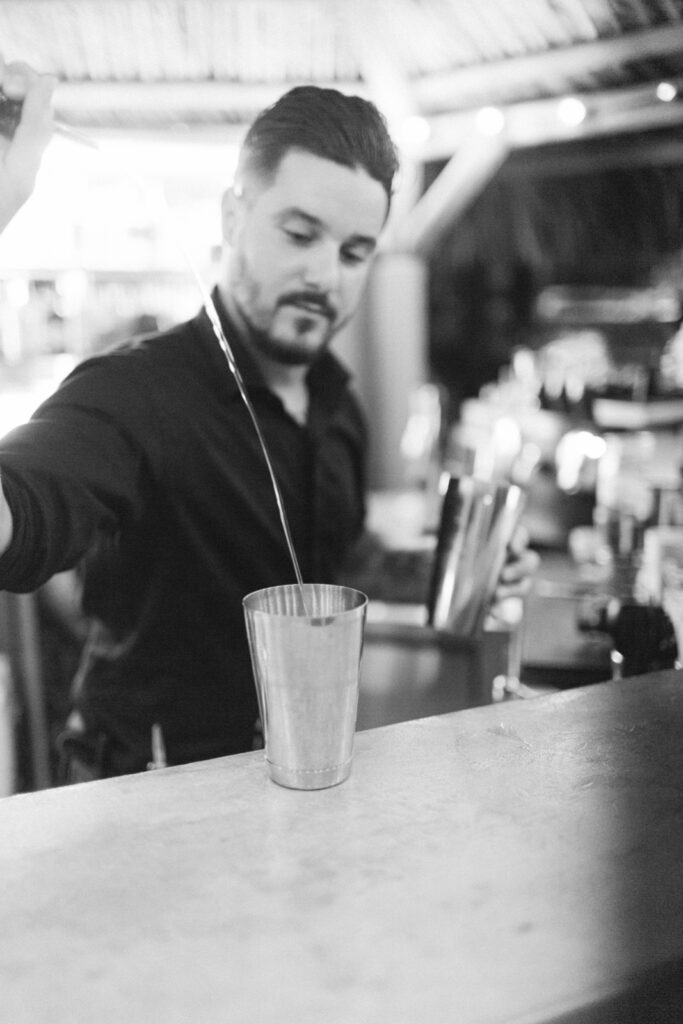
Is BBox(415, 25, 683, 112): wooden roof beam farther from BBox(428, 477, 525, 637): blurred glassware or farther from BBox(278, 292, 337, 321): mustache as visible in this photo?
BBox(428, 477, 525, 637): blurred glassware

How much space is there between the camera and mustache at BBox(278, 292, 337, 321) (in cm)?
140

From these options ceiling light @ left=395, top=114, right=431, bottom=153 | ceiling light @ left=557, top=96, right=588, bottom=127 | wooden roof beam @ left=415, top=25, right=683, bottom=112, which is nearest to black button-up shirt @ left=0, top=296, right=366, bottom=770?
wooden roof beam @ left=415, top=25, right=683, bottom=112

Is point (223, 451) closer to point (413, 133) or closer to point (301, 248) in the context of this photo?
point (301, 248)

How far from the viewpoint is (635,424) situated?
9.90 ft

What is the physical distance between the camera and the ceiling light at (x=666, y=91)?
284 centimetres

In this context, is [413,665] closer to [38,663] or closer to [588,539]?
[588,539]

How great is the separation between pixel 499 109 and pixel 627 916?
3.84 meters

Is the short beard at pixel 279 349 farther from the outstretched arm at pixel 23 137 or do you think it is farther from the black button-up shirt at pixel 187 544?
the outstretched arm at pixel 23 137

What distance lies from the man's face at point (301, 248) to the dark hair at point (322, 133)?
0.02m

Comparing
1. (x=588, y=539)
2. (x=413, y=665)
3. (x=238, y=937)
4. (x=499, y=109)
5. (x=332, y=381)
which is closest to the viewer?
(x=238, y=937)

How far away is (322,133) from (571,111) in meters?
2.78

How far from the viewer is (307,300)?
1405 millimetres

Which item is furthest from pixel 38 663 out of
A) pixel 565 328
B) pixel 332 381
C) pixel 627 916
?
pixel 565 328

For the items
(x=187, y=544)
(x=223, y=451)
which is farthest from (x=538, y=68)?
(x=187, y=544)
